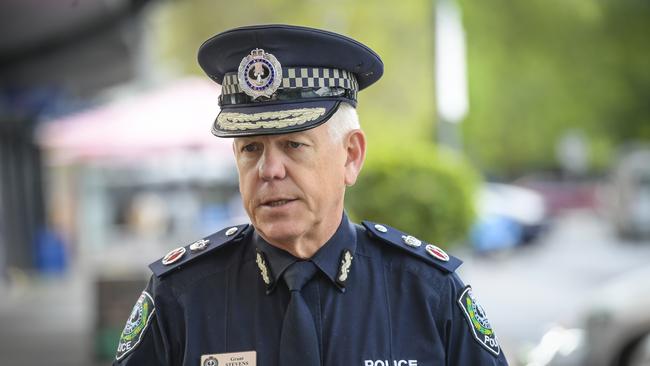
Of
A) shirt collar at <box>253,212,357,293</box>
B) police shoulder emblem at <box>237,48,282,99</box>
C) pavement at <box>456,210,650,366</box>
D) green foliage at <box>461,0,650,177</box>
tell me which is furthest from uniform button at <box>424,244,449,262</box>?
green foliage at <box>461,0,650,177</box>

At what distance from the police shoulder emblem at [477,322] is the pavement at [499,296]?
380 cm

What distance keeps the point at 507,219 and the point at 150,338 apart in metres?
16.9

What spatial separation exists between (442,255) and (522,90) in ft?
91.4

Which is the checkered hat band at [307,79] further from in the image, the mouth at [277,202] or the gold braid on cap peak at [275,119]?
the mouth at [277,202]

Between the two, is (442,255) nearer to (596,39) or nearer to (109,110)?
(109,110)

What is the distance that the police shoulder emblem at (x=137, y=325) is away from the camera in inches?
87.0

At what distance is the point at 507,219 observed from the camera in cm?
1855

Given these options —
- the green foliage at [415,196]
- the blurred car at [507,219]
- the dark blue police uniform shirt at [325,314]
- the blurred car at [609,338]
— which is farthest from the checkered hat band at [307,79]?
the blurred car at [507,219]

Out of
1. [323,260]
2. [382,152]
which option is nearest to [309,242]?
[323,260]

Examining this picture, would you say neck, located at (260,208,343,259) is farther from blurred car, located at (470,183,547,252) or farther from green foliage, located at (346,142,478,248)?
blurred car, located at (470,183,547,252)

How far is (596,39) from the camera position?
61.6 ft

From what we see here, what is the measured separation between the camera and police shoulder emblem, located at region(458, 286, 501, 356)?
224cm

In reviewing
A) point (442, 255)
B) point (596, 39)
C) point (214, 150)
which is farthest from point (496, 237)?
point (442, 255)

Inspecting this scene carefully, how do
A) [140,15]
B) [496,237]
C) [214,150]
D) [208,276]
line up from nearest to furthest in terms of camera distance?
[208,276], [214,150], [140,15], [496,237]
